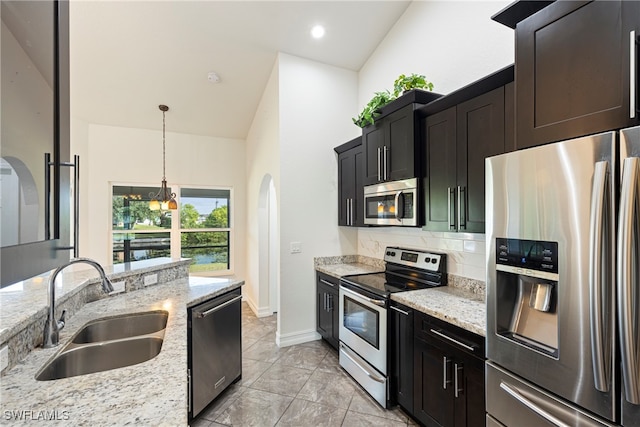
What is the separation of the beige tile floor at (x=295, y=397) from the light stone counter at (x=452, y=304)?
0.94 metres

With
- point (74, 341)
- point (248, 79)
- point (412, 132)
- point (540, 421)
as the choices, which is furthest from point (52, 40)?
point (248, 79)

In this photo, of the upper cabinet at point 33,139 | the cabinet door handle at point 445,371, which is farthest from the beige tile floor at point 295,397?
the upper cabinet at point 33,139

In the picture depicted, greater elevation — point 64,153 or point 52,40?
point 52,40

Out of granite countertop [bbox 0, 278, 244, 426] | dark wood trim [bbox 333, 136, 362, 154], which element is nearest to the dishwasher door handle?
granite countertop [bbox 0, 278, 244, 426]

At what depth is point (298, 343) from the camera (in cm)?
358

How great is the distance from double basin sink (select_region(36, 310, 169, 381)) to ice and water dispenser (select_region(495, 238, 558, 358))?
1788mm

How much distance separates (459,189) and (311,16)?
248 cm

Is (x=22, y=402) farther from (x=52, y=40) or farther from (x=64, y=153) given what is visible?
(x=52, y=40)

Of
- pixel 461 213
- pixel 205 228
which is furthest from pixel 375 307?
pixel 205 228

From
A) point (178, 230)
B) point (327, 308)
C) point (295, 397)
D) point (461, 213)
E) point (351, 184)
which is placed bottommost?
point (295, 397)

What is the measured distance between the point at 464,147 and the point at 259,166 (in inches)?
132

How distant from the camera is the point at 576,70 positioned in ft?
3.93

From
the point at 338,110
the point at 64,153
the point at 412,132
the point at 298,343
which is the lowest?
the point at 298,343

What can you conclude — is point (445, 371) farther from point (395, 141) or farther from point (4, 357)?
point (4, 357)
